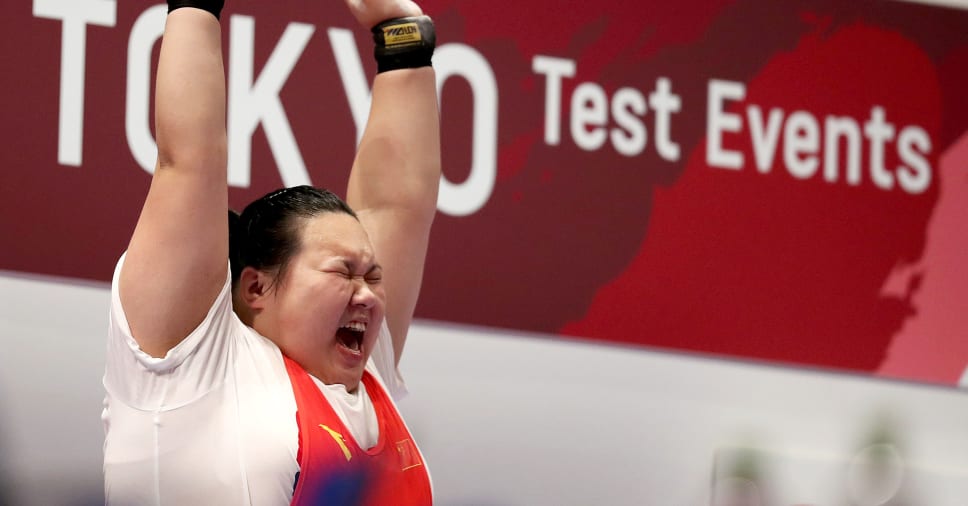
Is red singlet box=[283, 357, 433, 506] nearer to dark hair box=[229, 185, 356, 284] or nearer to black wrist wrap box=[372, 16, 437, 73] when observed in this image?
dark hair box=[229, 185, 356, 284]

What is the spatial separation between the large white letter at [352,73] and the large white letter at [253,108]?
0.28 feet

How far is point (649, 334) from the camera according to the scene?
2523 millimetres

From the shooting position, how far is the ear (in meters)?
1.60

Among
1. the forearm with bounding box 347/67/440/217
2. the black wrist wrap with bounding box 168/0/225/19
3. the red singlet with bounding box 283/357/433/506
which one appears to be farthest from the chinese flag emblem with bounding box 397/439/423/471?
the black wrist wrap with bounding box 168/0/225/19

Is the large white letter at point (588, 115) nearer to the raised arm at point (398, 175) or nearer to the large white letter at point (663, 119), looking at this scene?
the large white letter at point (663, 119)

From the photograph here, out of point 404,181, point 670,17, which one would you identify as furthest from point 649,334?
point 404,181

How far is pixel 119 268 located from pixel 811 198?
1.62 metres

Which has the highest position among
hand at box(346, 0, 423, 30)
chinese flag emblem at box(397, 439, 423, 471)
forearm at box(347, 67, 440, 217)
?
hand at box(346, 0, 423, 30)

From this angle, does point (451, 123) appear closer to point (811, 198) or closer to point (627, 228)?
point (627, 228)

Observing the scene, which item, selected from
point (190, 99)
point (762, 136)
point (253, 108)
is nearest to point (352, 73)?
point (253, 108)

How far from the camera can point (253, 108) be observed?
2297 millimetres

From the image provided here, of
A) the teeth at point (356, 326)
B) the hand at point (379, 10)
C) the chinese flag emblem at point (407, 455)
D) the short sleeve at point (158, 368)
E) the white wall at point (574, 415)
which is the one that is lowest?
the white wall at point (574, 415)

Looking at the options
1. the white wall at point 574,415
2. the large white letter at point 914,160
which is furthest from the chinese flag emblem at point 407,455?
the large white letter at point 914,160

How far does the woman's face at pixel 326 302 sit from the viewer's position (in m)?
1.56
